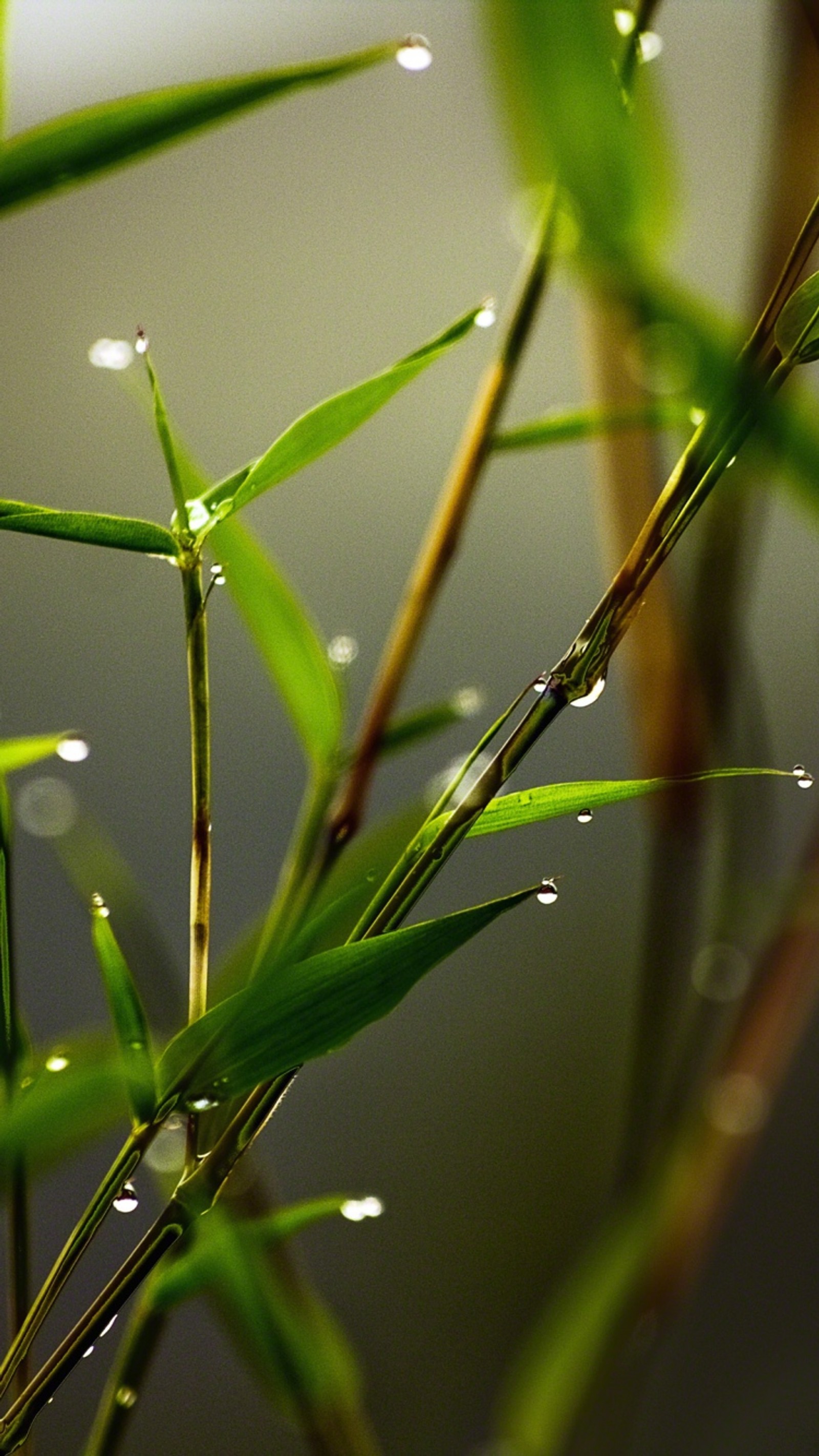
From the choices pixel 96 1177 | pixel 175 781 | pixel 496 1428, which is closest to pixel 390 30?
pixel 175 781

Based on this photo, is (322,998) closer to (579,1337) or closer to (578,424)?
(578,424)

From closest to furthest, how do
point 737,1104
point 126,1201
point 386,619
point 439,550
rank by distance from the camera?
point 126,1201 < point 439,550 < point 737,1104 < point 386,619

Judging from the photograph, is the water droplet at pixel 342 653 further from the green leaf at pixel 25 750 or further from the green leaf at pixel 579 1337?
the green leaf at pixel 579 1337

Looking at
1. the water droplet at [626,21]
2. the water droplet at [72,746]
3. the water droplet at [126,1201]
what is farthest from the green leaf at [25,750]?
the water droplet at [626,21]

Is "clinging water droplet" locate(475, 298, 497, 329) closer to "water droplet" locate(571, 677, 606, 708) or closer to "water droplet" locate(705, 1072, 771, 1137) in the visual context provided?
"water droplet" locate(571, 677, 606, 708)

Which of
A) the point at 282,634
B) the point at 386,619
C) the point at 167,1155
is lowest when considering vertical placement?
the point at 167,1155

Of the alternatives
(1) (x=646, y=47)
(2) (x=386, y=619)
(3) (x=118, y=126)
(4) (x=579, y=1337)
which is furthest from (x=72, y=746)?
(2) (x=386, y=619)

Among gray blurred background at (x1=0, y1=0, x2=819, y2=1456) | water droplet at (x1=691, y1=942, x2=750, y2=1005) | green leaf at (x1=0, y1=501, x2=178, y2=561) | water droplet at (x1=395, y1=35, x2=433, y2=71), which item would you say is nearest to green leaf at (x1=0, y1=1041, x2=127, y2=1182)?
green leaf at (x1=0, y1=501, x2=178, y2=561)
